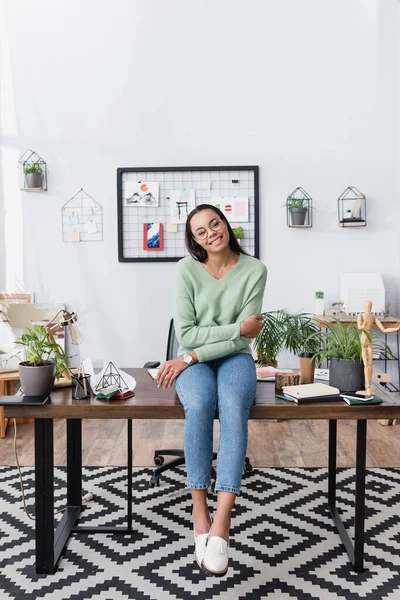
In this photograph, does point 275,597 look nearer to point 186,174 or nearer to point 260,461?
point 260,461

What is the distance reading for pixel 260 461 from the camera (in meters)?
3.25

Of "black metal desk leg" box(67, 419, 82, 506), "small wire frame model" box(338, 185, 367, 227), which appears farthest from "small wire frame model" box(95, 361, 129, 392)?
"small wire frame model" box(338, 185, 367, 227)

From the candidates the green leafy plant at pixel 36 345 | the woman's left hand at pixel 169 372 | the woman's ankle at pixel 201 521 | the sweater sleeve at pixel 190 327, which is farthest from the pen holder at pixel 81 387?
the woman's ankle at pixel 201 521

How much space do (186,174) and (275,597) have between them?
10.2ft

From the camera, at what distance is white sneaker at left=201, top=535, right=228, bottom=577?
5.90 ft

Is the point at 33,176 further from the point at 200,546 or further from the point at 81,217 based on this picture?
the point at 200,546

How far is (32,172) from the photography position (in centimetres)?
430

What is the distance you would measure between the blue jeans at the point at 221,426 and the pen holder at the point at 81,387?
33 centimetres

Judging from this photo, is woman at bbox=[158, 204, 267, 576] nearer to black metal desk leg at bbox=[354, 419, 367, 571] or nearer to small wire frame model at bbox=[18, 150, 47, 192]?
black metal desk leg at bbox=[354, 419, 367, 571]

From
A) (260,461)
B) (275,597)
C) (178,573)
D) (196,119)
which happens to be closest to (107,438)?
(260,461)

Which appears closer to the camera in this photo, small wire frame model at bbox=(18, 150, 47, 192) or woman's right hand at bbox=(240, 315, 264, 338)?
woman's right hand at bbox=(240, 315, 264, 338)

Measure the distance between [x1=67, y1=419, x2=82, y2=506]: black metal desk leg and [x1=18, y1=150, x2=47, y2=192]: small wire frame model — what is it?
2305 millimetres

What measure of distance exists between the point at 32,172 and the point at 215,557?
10.7 feet

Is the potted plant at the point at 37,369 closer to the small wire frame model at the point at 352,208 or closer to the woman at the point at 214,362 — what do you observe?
the woman at the point at 214,362
